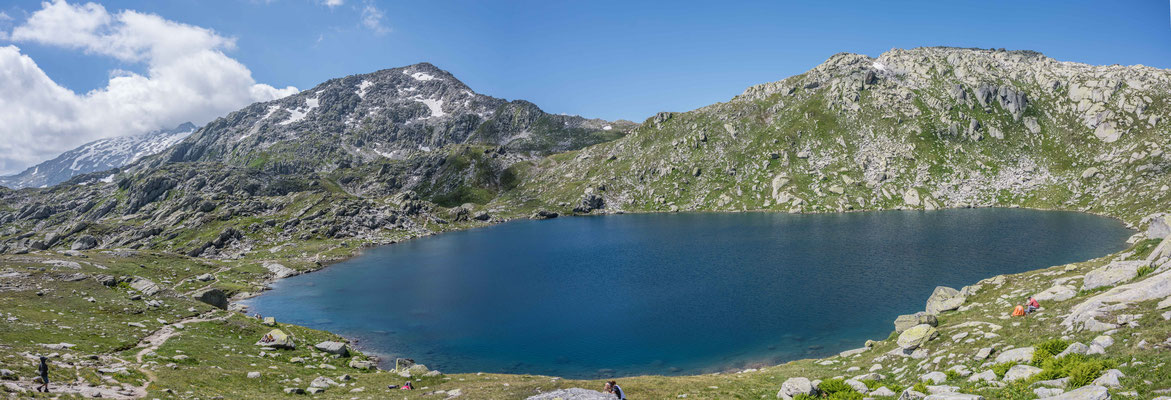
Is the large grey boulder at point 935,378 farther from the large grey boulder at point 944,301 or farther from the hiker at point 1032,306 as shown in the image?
the large grey boulder at point 944,301

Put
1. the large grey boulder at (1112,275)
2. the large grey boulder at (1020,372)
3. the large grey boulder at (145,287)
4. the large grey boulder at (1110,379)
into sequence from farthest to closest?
1. the large grey boulder at (145,287)
2. the large grey boulder at (1112,275)
3. the large grey boulder at (1020,372)
4. the large grey boulder at (1110,379)

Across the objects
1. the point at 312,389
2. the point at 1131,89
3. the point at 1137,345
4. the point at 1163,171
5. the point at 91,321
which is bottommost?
the point at 312,389

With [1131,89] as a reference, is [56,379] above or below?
below

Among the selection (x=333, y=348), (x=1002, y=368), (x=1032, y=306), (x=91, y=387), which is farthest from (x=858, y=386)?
(x=333, y=348)

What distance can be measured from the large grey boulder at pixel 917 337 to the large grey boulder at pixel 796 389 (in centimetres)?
1265

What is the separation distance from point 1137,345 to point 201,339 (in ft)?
233

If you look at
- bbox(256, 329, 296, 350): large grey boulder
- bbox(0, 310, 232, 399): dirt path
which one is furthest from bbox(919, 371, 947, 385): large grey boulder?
bbox(256, 329, 296, 350): large grey boulder

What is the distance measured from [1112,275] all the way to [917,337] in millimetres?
15349

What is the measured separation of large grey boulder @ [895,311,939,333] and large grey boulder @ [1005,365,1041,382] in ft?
64.7

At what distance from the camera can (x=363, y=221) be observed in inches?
7741

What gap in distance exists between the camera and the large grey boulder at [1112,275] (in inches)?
1382

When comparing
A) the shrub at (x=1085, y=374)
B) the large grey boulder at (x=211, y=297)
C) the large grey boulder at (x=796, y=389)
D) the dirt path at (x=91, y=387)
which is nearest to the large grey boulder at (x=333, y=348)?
the dirt path at (x=91, y=387)

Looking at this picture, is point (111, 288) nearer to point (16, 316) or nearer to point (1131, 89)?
point (16, 316)

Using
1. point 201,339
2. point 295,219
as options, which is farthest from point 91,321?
point 295,219
